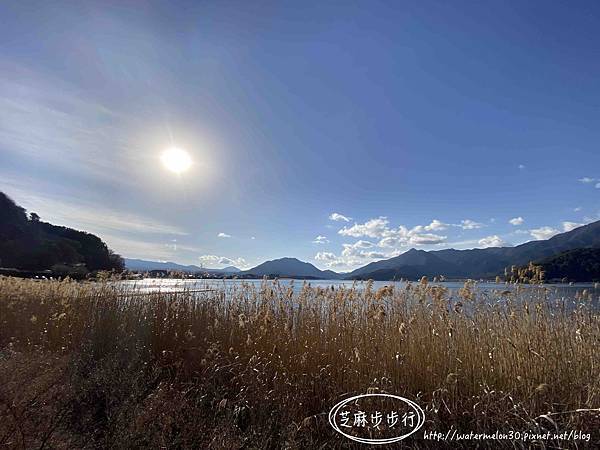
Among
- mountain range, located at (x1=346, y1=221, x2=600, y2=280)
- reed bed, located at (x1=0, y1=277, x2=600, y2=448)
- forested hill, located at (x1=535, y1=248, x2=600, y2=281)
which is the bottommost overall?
reed bed, located at (x1=0, y1=277, x2=600, y2=448)

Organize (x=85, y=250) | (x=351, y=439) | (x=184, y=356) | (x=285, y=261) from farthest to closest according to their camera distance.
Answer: (x=285, y=261) → (x=85, y=250) → (x=184, y=356) → (x=351, y=439)

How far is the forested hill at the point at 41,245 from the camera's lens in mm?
44625

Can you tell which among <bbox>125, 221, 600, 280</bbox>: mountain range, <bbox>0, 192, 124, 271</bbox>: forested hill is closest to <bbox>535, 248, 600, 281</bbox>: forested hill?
<bbox>125, 221, 600, 280</bbox>: mountain range

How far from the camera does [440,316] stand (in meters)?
4.84

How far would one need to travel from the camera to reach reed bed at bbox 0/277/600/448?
3.22m

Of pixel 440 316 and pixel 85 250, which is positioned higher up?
pixel 85 250

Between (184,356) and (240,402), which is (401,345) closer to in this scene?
(240,402)

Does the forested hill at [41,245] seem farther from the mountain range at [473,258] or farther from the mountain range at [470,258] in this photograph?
the mountain range at [473,258]

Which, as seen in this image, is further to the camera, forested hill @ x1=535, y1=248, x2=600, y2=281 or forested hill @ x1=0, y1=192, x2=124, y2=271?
forested hill @ x1=0, y1=192, x2=124, y2=271

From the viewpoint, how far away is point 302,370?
4.45 m

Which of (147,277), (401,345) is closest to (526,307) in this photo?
(401,345)

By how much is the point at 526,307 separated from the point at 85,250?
6131cm

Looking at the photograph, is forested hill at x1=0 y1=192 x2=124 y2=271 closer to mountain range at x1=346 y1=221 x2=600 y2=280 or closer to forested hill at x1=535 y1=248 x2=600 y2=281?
mountain range at x1=346 y1=221 x2=600 y2=280

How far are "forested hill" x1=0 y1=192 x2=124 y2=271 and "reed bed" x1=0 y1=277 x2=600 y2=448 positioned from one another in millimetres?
39149
